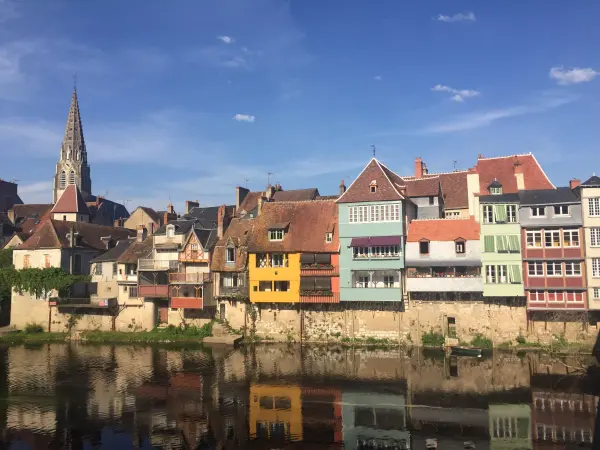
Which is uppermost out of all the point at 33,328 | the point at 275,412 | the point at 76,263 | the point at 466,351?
the point at 76,263

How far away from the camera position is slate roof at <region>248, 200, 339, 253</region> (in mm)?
52750

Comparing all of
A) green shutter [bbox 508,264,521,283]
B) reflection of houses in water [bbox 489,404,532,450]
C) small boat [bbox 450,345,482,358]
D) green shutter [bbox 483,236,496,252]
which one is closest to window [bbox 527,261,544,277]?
green shutter [bbox 508,264,521,283]

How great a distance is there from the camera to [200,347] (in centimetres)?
5256

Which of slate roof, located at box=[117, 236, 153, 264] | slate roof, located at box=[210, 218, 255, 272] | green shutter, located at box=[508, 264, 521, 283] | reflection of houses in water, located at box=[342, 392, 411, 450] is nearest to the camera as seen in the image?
reflection of houses in water, located at box=[342, 392, 411, 450]

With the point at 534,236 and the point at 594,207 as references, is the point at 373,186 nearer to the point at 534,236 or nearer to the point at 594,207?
the point at 534,236

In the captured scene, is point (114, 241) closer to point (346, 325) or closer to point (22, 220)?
point (22, 220)

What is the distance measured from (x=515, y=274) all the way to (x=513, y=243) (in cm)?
284

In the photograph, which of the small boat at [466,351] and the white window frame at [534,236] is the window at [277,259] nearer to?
the small boat at [466,351]

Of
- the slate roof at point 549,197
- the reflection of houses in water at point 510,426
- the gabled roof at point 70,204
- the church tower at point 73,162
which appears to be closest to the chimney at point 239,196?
the gabled roof at point 70,204

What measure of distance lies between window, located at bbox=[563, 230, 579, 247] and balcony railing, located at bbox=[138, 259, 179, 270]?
38994 mm

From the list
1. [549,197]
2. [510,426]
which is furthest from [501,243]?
[510,426]

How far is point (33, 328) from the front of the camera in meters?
60.8

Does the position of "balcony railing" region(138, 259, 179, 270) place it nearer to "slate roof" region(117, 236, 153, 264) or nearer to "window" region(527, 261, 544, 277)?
"slate roof" region(117, 236, 153, 264)

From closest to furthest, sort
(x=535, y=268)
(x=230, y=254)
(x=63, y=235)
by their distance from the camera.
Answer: (x=535, y=268) < (x=230, y=254) < (x=63, y=235)
